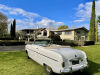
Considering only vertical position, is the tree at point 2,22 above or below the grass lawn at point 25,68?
above

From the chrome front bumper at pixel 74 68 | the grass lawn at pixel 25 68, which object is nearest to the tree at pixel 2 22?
the grass lawn at pixel 25 68

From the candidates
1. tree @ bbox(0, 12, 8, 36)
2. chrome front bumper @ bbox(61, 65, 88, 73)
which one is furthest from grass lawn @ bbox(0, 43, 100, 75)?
tree @ bbox(0, 12, 8, 36)

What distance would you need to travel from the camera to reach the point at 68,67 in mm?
3242

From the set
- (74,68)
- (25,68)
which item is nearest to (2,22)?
(25,68)

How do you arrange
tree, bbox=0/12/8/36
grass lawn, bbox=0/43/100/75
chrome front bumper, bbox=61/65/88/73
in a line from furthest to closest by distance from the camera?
tree, bbox=0/12/8/36
grass lawn, bbox=0/43/100/75
chrome front bumper, bbox=61/65/88/73

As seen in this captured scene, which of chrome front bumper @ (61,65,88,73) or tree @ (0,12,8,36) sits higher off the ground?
tree @ (0,12,8,36)

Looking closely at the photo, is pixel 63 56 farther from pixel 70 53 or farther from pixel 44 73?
pixel 44 73

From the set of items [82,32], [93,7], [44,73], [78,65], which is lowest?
[44,73]

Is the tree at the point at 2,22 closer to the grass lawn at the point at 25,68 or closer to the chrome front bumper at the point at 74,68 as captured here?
the grass lawn at the point at 25,68

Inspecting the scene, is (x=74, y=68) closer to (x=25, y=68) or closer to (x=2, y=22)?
(x=25, y=68)

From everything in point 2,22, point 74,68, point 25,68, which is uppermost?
point 2,22

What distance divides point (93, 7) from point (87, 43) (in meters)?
11.5

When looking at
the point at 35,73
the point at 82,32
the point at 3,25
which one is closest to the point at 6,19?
the point at 3,25

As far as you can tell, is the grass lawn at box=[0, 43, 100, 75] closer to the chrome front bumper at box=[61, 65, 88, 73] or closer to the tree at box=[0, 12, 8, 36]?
the chrome front bumper at box=[61, 65, 88, 73]
